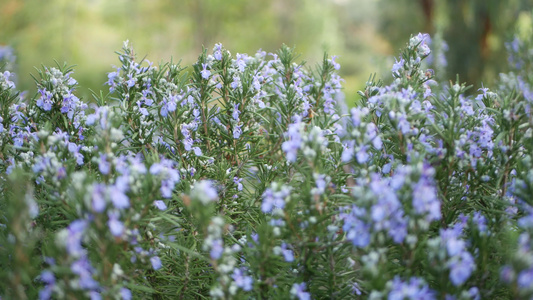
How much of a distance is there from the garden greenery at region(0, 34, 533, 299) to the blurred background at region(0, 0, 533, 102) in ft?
18.3

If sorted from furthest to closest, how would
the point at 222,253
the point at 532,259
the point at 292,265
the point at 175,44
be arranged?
the point at 175,44
the point at 292,265
the point at 222,253
the point at 532,259

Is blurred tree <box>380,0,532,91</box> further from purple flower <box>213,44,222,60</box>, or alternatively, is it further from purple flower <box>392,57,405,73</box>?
purple flower <box>213,44,222,60</box>

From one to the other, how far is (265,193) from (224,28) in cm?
1334

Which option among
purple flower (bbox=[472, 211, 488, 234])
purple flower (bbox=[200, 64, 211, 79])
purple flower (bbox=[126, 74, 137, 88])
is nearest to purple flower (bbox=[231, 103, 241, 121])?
purple flower (bbox=[200, 64, 211, 79])

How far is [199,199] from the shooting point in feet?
3.86

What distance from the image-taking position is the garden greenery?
1.14 m

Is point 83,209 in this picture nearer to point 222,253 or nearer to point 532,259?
point 222,253

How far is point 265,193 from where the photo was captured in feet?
4.56

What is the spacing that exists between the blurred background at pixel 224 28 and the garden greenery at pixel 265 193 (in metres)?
5.57

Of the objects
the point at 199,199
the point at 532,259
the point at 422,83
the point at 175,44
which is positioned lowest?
the point at 532,259

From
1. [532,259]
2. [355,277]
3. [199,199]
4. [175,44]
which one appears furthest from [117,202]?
[175,44]

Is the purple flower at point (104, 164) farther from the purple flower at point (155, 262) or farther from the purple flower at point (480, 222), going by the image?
the purple flower at point (480, 222)

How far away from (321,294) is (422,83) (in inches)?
42.3

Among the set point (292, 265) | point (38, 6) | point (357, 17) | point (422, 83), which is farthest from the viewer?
point (357, 17)
